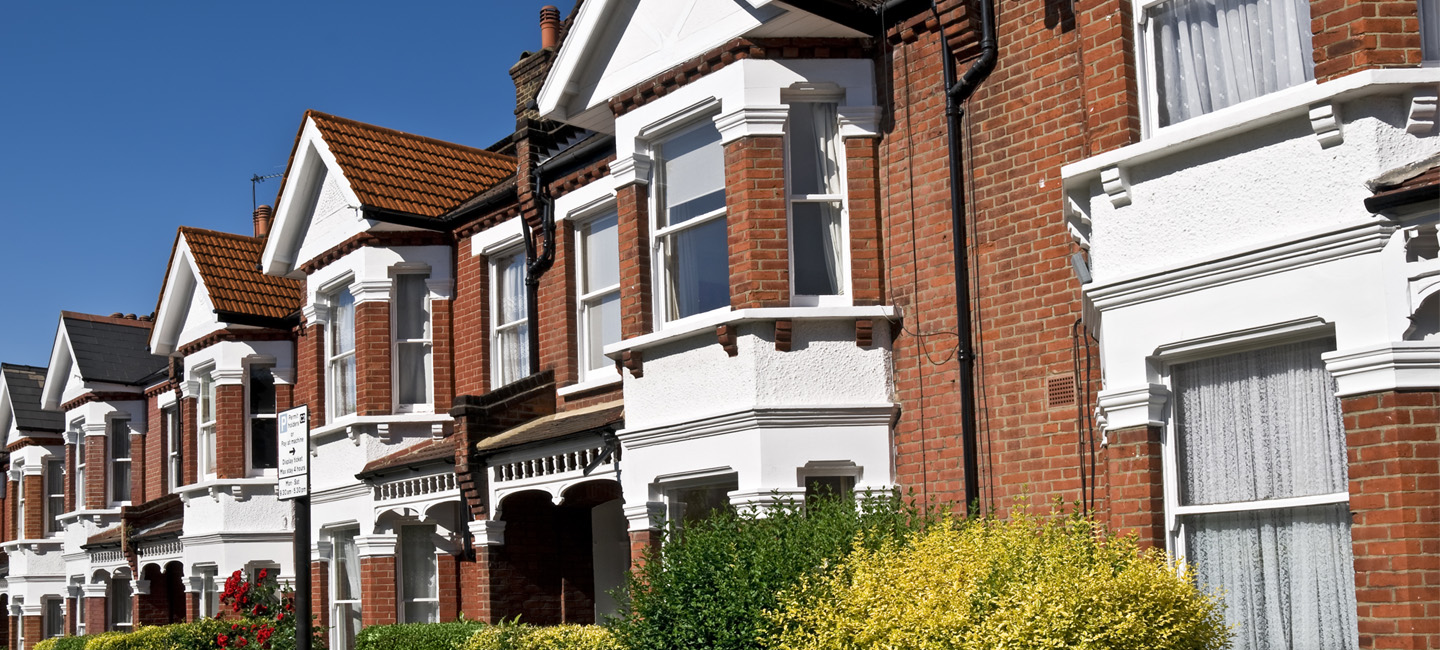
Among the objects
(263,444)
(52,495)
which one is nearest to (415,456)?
(263,444)

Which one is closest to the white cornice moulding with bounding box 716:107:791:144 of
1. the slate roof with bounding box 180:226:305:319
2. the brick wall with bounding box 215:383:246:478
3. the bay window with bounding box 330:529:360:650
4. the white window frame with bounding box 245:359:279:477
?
the bay window with bounding box 330:529:360:650

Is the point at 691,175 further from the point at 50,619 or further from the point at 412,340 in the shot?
the point at 50,619

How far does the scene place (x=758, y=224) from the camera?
12.8 meters

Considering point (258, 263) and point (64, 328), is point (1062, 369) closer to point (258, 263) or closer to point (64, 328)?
point (258, 263)

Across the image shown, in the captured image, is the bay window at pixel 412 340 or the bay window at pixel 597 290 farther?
the bay window at pixel 412 340

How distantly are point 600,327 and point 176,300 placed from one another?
513 inches

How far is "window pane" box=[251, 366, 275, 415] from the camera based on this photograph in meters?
25.2

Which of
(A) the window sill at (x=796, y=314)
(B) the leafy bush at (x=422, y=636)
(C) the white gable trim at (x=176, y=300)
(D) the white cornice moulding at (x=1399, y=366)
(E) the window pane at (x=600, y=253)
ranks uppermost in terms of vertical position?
(C) the white gable trim at (x=176, y=300)

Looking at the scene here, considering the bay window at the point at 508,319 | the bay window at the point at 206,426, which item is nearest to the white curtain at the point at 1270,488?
the bay window at the point at 508,319

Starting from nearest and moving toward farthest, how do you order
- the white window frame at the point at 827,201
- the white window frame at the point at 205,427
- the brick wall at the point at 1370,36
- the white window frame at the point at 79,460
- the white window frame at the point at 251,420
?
the brick wall at the point at 1370,36, the white window frame at the point at 827,201, the white window frame at the point at 251,420, the white window frame at the point at 205,427, the white window frame at the point at 79,460

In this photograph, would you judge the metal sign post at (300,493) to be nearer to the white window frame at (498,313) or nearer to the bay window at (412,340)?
the white window frame at (498,313)

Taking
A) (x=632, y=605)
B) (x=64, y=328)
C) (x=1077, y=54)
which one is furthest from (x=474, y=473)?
(x=64, y=328)

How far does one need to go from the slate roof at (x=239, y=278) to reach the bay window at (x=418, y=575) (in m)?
6.02

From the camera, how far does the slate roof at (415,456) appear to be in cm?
1848
